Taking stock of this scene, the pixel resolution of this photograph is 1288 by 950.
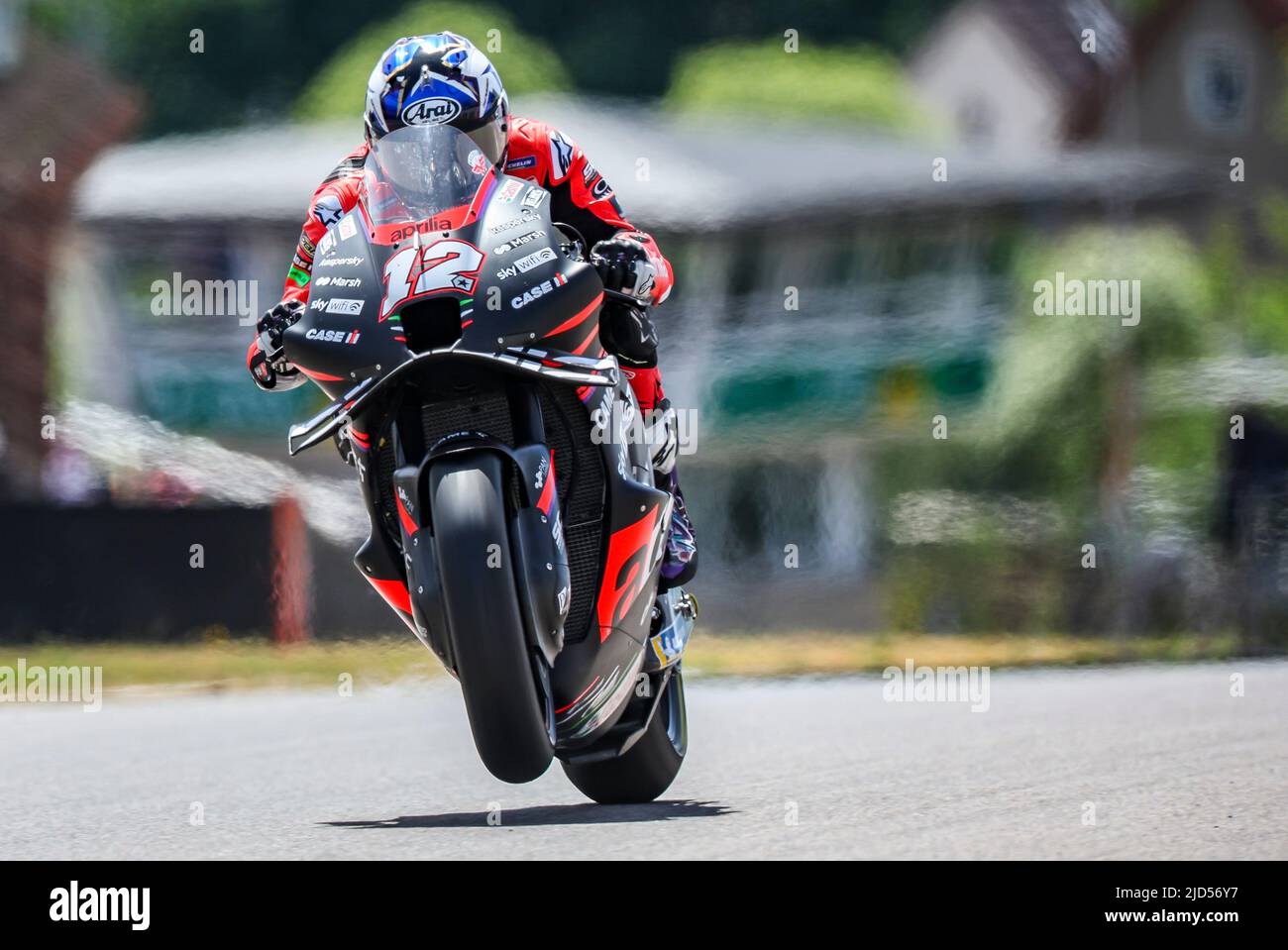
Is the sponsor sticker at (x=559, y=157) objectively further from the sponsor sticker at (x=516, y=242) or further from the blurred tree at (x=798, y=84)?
the blurred tree at (x=798, y=84)

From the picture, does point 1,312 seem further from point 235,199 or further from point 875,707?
point 875,707

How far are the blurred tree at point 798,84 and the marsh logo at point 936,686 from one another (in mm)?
5105

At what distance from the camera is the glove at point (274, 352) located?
523cm

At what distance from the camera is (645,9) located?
1997 centimetres

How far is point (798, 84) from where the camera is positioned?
17438 mm

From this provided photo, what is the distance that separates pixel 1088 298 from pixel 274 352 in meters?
13.6

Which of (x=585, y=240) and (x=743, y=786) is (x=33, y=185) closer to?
(x=743, y=786)

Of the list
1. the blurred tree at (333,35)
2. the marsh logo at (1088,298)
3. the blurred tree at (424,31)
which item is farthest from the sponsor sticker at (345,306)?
the marsh logo at (1088,298)

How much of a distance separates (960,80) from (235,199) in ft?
18.5

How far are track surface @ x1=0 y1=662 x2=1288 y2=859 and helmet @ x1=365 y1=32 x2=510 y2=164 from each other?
5.25 ft

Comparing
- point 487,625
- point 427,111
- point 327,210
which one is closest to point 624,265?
point 427,111
